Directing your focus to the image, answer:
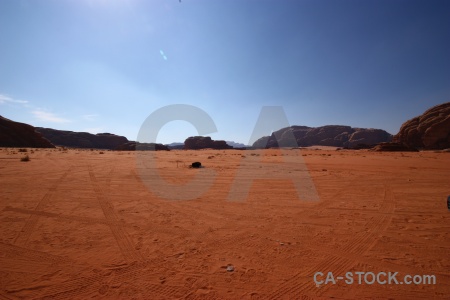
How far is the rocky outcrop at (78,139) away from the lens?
86375mm

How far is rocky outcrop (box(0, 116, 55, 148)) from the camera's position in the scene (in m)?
43.6

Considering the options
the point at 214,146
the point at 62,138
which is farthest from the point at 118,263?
the point at 62,138

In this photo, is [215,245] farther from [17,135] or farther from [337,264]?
[17,135]

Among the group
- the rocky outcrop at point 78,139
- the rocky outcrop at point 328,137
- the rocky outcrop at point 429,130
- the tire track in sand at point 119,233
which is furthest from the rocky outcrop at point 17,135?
the rocky outcrop at point 429,130

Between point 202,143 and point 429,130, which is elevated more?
point 429,130

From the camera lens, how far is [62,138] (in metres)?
87.6

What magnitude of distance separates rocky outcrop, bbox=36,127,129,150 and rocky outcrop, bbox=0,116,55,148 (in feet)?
126

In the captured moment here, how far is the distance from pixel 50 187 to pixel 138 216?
18.6ft

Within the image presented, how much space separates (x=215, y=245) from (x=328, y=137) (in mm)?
128617

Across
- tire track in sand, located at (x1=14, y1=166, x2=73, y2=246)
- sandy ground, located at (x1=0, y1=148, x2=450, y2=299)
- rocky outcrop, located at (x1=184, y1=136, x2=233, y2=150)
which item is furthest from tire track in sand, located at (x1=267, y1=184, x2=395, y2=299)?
rocky outcrop, located at (x1=184, y1=136, x2=233, y2=150)

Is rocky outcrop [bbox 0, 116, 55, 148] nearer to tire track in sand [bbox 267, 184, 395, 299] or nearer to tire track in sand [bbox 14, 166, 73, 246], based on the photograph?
tire track in sand [bbox 14, 166, 73, 246]

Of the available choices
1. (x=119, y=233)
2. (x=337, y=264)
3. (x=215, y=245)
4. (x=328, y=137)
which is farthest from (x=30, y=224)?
(x=328, y=137)

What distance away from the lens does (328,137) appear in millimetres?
118500

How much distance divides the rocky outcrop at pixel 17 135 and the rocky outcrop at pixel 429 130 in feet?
283
